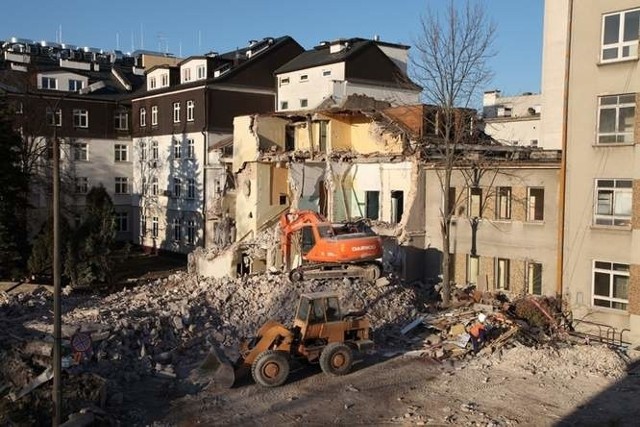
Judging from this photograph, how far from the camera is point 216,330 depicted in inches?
847

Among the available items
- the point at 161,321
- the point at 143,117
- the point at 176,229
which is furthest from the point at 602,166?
the point at 143,117

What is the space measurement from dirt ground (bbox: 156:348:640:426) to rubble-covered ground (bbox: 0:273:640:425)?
5 cm

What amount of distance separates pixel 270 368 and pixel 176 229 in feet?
96.3

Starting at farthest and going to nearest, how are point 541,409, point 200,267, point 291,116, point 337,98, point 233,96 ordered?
point 233,96 < point 337,98 < point 291,116 < point 200,267 < point 541,409

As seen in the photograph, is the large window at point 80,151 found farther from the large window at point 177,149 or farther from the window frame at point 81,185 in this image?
the large window at point 177,149

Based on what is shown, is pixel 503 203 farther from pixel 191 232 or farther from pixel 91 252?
pixel 191 232

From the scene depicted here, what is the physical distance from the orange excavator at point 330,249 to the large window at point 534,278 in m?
5.45

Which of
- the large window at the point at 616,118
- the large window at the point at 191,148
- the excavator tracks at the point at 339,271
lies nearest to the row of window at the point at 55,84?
the large window at the point at 191,148

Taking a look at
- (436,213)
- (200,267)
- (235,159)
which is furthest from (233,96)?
(436,213)

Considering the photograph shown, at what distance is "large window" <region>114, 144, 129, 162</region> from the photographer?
49.0m

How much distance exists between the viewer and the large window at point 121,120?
48875 mm

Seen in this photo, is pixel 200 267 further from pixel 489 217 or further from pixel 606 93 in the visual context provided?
pixel 606 93

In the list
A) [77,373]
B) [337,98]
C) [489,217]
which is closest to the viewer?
[77,373]

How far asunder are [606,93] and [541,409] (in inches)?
448
